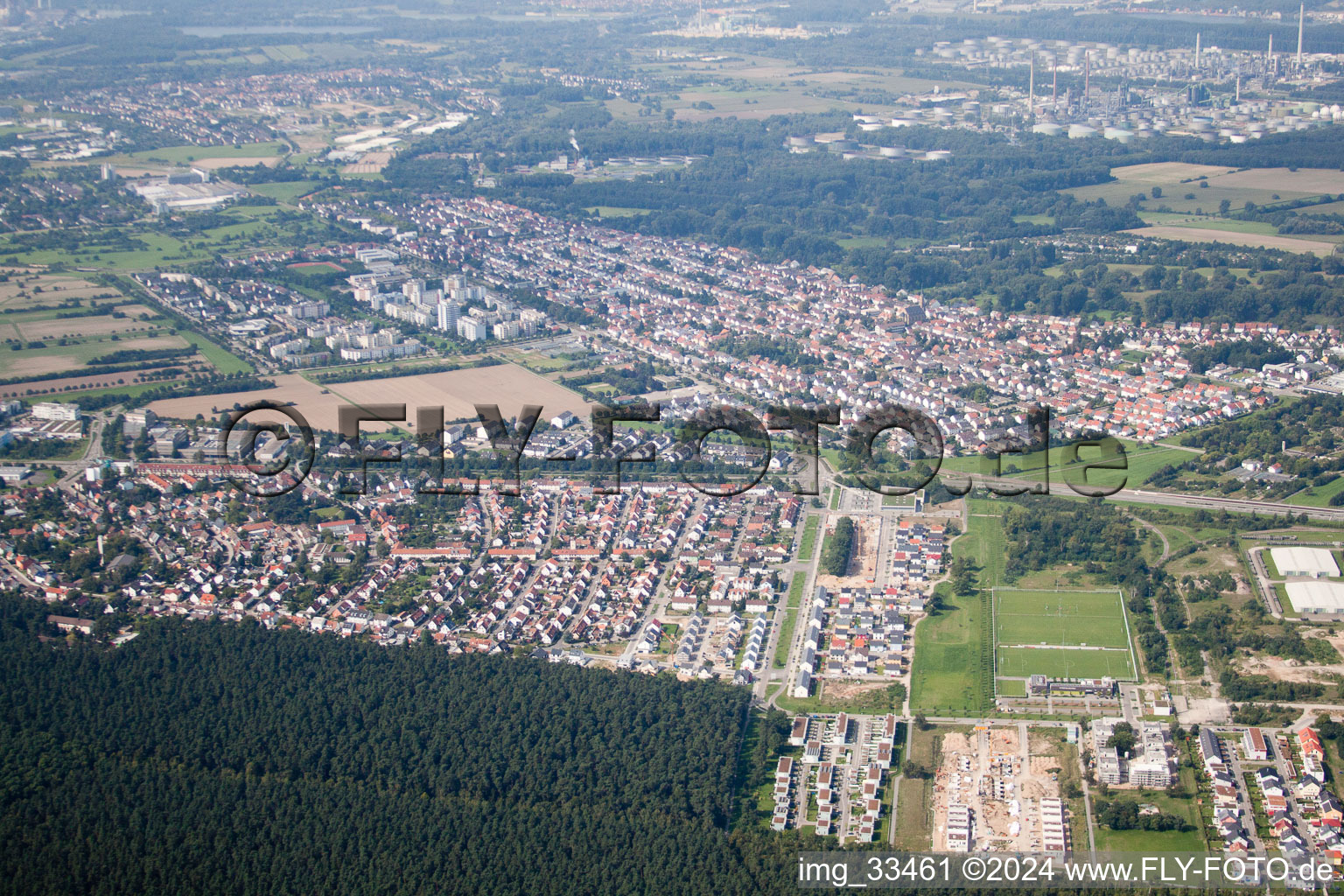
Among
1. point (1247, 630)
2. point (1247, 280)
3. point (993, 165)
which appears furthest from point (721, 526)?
point (993, 165)

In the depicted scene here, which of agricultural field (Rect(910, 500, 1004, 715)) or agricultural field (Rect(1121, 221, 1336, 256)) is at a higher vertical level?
agricultural field (Rect(1121, 221, 1336, 256))

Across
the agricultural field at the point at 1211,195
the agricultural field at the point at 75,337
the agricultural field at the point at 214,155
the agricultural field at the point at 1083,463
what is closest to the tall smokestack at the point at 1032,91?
the agricultural field at the point at 1211,195

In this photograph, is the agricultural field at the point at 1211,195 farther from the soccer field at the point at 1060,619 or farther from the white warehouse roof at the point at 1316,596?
the soccer field at the point at 1060,619

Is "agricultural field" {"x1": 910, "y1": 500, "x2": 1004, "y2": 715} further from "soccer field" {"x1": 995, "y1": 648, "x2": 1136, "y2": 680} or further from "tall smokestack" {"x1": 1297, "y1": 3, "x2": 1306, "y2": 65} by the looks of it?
"tall smokestack" {"x1": 1297, "y1": 3, "x2": 1306, "y2": 65}

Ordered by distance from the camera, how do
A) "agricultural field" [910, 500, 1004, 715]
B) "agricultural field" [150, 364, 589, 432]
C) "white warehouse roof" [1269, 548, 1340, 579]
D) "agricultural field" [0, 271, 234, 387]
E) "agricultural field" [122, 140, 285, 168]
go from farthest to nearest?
"agricultural field" [122, 140, 285, 168], "agricultural field" [0, 271, 234, 387], "agricultural field" [150, 364, 589, 432], "white warehouse roof" [1269, 548, 1340, 579], "agricultural field" [910, 500, 1004, 715]

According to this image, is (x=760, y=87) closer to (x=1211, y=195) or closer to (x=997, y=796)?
(x=1211, y=195)

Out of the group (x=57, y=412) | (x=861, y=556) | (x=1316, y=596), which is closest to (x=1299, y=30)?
(x=1316, y=596)

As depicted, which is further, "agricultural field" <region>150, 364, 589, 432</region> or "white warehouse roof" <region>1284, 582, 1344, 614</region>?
"agricultural field" <region>150, 364, 589, 432</region>
